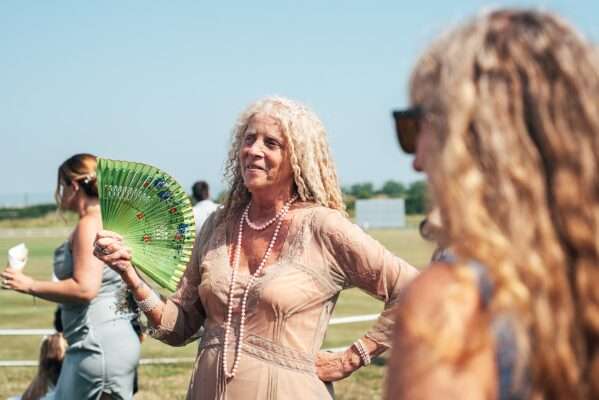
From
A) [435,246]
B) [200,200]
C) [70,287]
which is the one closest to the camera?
[435,246]

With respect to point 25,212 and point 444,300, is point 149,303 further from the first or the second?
point 25,212

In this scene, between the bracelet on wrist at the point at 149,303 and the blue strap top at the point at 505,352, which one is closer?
the blue strap top at the point at 505,352

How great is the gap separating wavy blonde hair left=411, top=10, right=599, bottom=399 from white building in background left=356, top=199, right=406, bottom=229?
229 ft

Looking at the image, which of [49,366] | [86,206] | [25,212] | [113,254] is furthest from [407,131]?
[25,212]

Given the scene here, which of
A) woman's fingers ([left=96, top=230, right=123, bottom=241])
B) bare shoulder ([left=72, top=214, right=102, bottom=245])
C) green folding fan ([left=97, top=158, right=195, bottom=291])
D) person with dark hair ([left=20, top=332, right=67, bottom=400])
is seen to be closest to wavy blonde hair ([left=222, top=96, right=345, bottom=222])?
green folding fan ([left=97, top=158, right=195, bottom=291])

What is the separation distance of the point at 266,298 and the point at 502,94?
230 centimetres

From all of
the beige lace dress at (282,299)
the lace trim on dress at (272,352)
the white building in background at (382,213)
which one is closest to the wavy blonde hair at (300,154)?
the beige lace dress at (282,299)

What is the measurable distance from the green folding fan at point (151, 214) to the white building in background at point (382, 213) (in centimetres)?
6711

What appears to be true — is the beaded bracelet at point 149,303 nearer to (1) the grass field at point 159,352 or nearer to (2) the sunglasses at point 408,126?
(1) the grass field at point 159,352

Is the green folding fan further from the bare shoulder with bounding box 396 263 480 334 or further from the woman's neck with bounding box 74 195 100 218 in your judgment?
the bare shoulder with bounding box 396 263 480 334

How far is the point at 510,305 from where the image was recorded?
1.31m

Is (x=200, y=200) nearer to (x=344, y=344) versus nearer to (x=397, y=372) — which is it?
(x=344, y=344)

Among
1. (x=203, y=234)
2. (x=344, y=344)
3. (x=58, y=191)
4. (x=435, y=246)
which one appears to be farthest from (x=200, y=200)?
(x=435, y=246)

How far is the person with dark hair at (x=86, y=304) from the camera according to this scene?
494 cm
